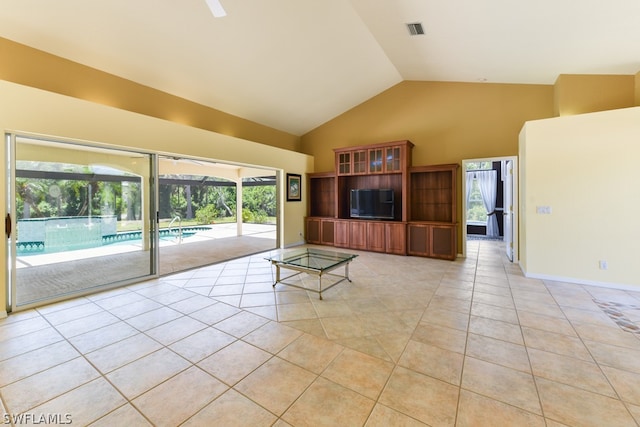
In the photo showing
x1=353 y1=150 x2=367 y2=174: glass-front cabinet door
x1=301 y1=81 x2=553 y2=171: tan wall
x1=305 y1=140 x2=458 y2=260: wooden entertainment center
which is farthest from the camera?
x1=353 y1=150 x2=367 y2=174: glass-front cabinet door

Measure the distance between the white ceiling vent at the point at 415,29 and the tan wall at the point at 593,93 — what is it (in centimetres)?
275

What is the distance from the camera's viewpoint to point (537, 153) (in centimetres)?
434

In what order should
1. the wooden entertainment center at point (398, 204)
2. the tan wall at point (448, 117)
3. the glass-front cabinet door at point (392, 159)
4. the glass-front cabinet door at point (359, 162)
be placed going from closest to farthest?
the tan wall at point (448, 117), the wooden entertainment center at point (398, 204), the glass-front cabinet door at point (392, 159), the glass-front cabinet door at point (359, 162)

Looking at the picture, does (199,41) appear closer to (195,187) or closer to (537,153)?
(537,153)

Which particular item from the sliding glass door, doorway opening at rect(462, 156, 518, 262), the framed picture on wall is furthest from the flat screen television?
the sliding glass door

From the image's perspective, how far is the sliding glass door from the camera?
11.2 feet

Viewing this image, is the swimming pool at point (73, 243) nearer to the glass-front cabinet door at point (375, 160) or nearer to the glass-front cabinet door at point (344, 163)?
the glass-front cabinet door at point (344, 163)

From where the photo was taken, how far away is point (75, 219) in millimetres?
4281

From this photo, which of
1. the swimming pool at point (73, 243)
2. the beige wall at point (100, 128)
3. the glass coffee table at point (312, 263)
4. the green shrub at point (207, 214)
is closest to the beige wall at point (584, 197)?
the glass coffee table at point (312, 263)

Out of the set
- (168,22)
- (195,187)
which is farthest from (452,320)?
(195,187)

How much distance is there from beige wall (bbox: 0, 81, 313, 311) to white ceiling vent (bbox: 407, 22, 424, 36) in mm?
3821

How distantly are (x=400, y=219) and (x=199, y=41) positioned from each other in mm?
5290
